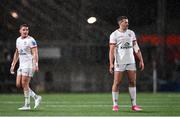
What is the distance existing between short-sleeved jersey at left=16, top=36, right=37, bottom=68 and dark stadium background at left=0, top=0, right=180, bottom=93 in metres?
14.2

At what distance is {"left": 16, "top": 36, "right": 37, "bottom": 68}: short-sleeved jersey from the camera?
16859 millimetres

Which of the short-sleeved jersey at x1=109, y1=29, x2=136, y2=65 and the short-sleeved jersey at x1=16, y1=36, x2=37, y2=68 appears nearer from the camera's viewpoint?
the short-sleeved jersey at x1=109, y1=29, x2=136, y2=65

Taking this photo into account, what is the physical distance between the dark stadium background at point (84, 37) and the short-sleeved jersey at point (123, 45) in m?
15.0

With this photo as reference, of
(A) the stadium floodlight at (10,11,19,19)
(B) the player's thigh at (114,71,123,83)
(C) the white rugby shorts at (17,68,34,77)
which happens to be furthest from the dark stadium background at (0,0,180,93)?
(B) the player's thigh at (114,71,123,83)

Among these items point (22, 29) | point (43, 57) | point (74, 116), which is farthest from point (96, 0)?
point (74, 116)

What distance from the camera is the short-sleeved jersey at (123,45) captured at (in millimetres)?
16031

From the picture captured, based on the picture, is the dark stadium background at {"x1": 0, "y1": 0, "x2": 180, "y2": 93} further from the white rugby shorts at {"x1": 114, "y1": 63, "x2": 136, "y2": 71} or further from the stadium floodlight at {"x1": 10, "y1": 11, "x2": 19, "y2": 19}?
the white rugby shorts at {"x1": 114, "y1": 63, "x2": 136, "y2": 71}

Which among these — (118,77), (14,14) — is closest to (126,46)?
(118,77)

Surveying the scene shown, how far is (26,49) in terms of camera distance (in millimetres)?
16906

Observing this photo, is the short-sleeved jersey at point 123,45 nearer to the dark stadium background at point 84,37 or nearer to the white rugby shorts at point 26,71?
the white rugby shorts at point 26,71

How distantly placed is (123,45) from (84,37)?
16.1 meters

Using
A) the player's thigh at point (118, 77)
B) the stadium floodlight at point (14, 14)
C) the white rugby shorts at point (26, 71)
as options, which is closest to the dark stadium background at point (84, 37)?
the stadium floodlight at point (14, 14)

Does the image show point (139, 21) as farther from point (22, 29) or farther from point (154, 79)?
point (22, 29)

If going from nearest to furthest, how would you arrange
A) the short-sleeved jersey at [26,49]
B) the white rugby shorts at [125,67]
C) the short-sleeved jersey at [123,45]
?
1. the short-sleeved jersey at [123,45]
2. the white rugby shorts at [125,67]
3. the short-sleeved jersey at [26,49]
